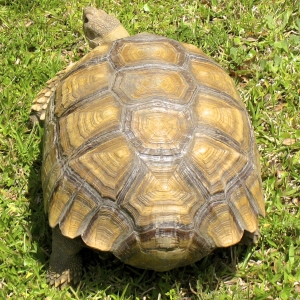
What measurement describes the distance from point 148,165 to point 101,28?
1626 mm

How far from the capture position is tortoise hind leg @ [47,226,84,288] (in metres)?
3.08

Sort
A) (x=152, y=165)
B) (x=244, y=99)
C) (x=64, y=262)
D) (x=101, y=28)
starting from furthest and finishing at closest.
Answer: (x=244, y=99) → (x=101, y=28) → (x=64, y=262) → (x=152, y=165)

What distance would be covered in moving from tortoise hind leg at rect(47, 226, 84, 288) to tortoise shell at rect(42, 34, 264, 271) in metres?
0.20

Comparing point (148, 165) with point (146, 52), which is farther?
point (146, 52)

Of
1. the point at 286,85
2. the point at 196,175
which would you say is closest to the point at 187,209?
the point at 196,175

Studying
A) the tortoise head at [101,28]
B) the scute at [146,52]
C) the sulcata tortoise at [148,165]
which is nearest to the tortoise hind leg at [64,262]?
the sulcata tortoise at [148,165]

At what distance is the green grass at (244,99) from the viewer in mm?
3201

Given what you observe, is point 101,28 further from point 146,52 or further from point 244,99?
point 244,99

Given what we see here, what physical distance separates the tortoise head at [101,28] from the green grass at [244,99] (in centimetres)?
41

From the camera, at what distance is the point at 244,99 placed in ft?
13.3

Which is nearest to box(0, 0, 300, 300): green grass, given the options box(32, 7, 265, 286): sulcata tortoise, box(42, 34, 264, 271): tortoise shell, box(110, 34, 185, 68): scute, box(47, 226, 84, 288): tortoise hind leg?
box(47, 226, 84, 288): tortoise hind leg

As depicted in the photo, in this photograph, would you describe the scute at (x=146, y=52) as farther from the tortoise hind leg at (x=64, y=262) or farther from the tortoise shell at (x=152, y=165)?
the tortoise hind leg at (x=64, y=262)

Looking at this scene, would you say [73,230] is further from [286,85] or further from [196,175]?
[286,85]

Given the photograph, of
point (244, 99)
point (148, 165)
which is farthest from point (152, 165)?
point (244, 99)
